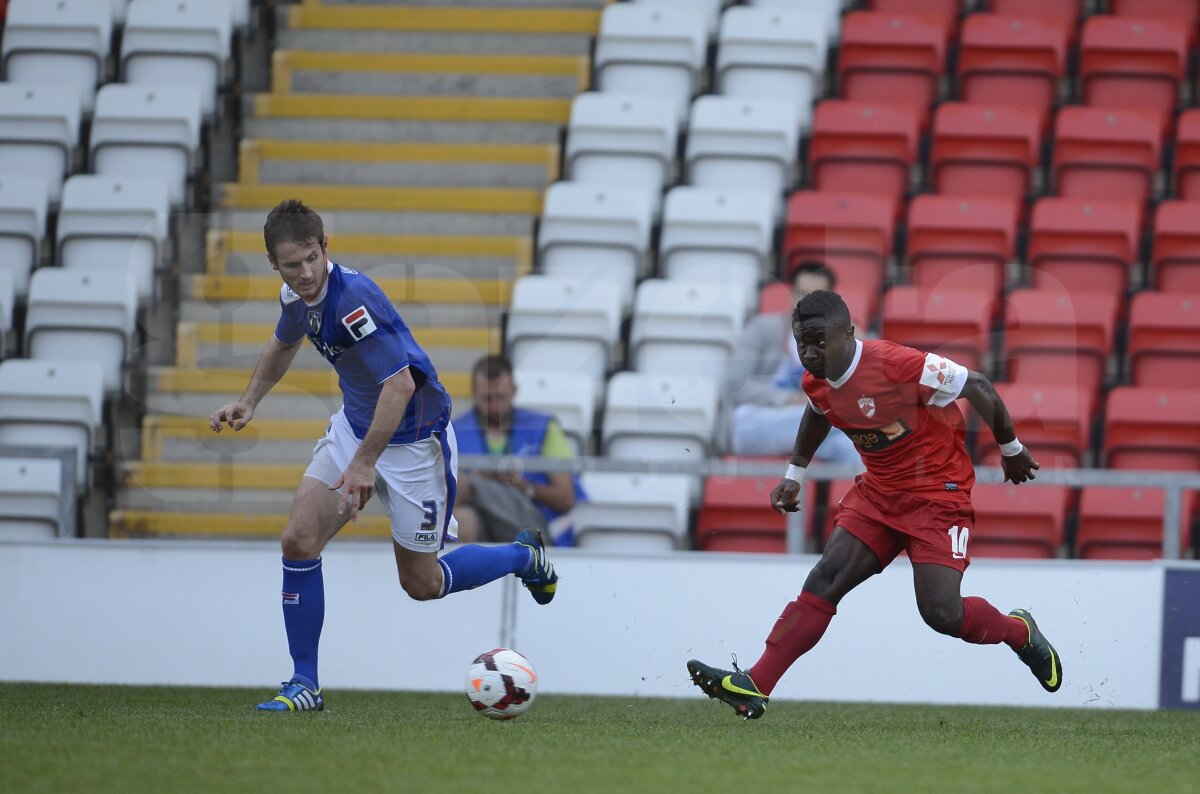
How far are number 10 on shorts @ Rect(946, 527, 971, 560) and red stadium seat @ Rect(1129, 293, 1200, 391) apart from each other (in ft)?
13.2

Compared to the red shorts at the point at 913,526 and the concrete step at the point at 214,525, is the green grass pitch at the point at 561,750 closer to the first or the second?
the red shorts at the point at 913,526

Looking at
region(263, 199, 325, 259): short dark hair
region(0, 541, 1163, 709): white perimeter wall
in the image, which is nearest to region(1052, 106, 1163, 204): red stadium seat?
region(0, 541, 1163, 709): white perimeter wall

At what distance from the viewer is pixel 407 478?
5.84m

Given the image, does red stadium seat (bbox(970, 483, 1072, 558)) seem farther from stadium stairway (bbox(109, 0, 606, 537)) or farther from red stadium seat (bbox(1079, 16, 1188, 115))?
red stadium seat (bbox(1079, 16, 1188, 115))

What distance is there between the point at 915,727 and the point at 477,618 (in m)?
2.44

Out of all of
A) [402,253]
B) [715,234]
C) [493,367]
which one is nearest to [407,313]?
[402,253]

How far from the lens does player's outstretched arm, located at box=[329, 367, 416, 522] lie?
5305 mm

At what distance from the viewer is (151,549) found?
7.45 metres

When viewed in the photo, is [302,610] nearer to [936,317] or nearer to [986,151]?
[936,317]

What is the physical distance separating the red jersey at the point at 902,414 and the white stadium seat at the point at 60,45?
684 cm

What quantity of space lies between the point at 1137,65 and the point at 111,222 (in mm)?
6935

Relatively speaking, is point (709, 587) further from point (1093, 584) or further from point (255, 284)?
point (255, 284)

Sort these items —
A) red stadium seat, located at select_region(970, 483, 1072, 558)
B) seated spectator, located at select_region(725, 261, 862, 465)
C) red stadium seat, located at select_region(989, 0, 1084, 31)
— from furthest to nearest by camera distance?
red stadium seat, located at select_region(989, 0, 1084, 31) < red stadium seat, located at select_region(970, 483, 1072, 558) < seated spectator, located at select_region(725, 261, 862, 465)

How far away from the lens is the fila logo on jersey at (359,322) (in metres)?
5.46
